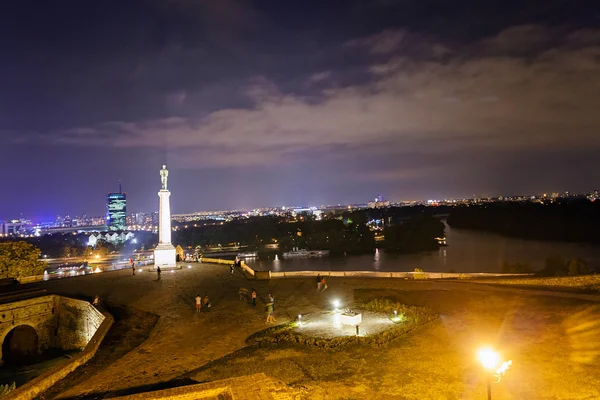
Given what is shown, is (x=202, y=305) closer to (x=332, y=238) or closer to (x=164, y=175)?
(x=164, y=175)

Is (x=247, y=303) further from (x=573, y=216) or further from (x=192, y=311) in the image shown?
(x=573, y=216)

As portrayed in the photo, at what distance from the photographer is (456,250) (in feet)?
235

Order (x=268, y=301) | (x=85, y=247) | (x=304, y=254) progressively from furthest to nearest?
(x=85, y=247)
(x=304, y=254)
(x=268, y=301)

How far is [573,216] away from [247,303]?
388ft

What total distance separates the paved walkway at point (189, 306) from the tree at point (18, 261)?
233 inches

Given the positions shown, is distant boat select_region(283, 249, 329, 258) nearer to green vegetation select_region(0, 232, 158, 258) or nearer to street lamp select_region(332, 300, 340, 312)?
green vegetation select_region(0, 232, 158, 258)

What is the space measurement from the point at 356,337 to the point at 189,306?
27.7 ft

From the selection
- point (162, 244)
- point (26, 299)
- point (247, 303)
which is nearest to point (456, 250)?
point (162, 244)

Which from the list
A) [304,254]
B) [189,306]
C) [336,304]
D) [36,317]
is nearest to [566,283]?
[336,304]

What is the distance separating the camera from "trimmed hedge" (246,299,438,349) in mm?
11688

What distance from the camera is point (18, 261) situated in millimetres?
29062

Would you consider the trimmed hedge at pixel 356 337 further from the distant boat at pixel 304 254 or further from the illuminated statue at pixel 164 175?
the distant boat at pixel 304 254

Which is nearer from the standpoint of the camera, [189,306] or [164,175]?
[189,306]

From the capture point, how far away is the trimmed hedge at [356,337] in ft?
38.3
